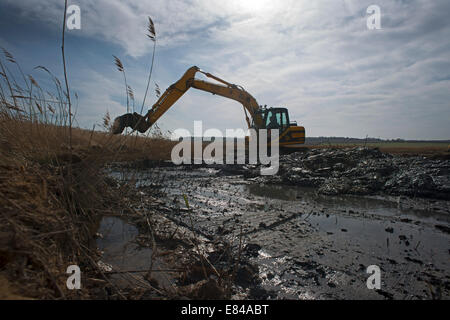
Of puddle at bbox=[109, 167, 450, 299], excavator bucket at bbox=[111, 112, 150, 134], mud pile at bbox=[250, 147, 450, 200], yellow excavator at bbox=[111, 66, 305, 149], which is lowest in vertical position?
puddle at bbox=[109, 167, 450, 299]

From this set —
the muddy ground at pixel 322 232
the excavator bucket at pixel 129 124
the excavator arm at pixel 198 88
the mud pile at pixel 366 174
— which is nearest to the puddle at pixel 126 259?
the muddy ground at pixel 322 232

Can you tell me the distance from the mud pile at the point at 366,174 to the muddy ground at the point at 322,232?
31 millimetres

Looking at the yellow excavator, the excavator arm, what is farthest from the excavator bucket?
the yellow excavator

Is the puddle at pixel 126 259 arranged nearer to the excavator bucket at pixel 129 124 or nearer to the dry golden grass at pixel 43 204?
the dry golden grass at pixel 43 204

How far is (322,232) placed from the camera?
3.56 meters

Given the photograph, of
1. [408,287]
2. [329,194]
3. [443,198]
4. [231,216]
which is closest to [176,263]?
[231,216]

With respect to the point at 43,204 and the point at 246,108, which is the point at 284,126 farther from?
the point at 43,204

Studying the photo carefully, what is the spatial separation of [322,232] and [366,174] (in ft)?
15.4

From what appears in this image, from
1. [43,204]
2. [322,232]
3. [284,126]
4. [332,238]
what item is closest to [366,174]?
[322,232]

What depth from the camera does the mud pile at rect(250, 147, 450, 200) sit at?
5961 millimetres

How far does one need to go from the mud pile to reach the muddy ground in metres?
0.03

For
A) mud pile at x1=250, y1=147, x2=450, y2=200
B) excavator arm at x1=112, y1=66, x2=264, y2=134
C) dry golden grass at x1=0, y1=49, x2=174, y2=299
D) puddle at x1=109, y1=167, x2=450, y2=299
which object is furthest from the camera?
excavator arm at x1=112, y1=66, x2=264, y2=134

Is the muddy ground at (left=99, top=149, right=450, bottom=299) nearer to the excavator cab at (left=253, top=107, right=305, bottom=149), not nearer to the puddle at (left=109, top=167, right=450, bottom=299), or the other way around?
the puddle at (left=109, top=167, right=450, bottom=299)
